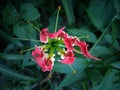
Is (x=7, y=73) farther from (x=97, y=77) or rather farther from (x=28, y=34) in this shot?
(x=97, y=77)

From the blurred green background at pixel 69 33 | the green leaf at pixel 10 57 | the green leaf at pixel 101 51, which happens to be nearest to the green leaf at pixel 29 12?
the blurred green background at pixel 69 33

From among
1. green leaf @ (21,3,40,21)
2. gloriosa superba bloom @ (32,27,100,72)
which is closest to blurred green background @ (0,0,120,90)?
green leaf @ (21,3,40,21)

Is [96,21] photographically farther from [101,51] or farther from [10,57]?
[10,57]

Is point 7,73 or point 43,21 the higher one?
point 43,21

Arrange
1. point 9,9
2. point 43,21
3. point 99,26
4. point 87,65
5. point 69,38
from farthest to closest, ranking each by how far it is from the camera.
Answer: point 43,21, point 9,9, point 99,26, point 87,65, point 69,38

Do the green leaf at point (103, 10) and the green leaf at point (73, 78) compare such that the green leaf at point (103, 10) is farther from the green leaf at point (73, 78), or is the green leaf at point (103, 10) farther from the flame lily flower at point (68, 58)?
the flame lily flower at point (68, 58)

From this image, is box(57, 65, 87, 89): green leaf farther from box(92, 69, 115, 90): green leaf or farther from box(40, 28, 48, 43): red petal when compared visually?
box(40, 28, 48, 43): red petal

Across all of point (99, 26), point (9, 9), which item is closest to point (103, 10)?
point (99, 26)
